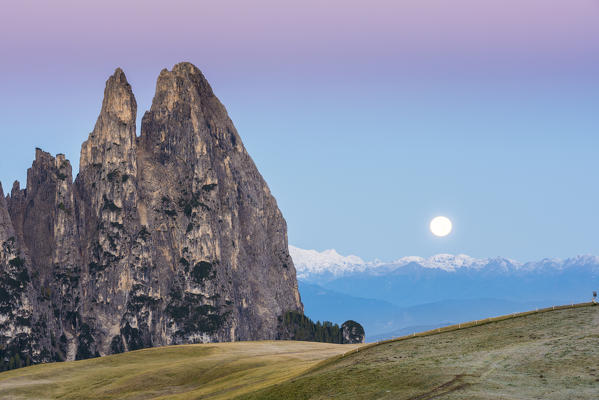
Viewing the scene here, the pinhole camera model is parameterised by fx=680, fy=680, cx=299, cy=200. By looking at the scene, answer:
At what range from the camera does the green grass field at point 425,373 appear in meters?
82.6

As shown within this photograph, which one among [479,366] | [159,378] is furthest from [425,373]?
[159,378]

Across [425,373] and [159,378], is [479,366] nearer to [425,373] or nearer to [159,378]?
[425,373]

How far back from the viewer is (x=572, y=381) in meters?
80.6

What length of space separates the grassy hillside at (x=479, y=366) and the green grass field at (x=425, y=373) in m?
0.13

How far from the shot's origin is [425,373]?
9212 centimetres

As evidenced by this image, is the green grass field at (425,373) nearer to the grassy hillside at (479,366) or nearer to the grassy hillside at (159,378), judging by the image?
the grassy hillside at (479,366)

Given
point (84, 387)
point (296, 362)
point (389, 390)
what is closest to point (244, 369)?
point (296, 362)

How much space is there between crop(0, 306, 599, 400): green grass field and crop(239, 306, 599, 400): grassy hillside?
126 mm

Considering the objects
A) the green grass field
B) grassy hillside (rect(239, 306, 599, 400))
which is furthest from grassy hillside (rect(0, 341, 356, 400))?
grassy hillside (rect(239, 306, 599, 400))

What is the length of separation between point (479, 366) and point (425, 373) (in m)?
7.38

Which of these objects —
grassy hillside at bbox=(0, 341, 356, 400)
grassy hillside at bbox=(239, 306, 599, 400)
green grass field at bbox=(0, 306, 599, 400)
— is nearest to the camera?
grassy hillside at bbox=(239, 306, 599, 400)

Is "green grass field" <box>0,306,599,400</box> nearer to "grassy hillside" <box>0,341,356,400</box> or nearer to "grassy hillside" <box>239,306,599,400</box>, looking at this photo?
"grassy hillside" <box>239,306,599,400</box>

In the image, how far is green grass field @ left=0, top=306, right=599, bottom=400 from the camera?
82.6 metres

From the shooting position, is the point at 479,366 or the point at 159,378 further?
the point at 159,378
